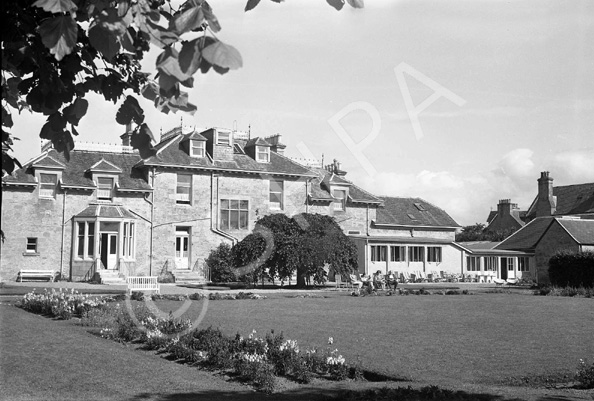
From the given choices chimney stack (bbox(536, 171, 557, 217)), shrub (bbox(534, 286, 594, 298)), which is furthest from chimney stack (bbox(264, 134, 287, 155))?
chimney stack (bbox(536, 171, 557, 217))

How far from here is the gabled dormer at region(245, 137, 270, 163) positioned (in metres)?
45.3

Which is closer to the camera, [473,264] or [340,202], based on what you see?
[340,202]

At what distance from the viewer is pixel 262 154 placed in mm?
45812

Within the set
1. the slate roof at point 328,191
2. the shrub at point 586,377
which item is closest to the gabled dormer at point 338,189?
the slate roof at point 328,191

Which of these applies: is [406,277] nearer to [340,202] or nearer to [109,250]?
[340,202]

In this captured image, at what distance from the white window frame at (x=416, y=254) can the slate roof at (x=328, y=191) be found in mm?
4371

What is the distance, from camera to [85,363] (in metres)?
11.0

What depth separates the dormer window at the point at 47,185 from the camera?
124 ft

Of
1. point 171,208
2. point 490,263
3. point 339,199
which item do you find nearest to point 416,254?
point 339,199

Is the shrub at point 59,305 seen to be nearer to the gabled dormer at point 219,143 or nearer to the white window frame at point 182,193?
the white window frame at point 182,193

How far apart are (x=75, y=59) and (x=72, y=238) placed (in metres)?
36.3

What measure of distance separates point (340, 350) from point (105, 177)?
29.9 meters

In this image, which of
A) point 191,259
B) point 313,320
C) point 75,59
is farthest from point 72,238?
point 75,59

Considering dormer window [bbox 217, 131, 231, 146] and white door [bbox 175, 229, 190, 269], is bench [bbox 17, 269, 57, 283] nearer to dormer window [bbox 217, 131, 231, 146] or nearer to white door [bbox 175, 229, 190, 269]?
white door [bbox 175, 229, 190, 269]
